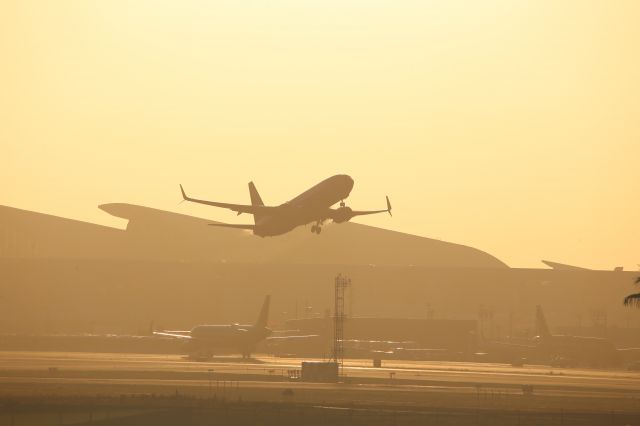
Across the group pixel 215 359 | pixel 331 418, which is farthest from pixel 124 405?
pixel 215 359

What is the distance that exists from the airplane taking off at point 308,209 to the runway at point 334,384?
46.9 ft

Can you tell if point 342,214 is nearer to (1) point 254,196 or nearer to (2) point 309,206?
(2) point 309,206

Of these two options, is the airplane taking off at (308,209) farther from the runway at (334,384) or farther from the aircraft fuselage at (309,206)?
the runway at (334,384)

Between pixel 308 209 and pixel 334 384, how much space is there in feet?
53.6

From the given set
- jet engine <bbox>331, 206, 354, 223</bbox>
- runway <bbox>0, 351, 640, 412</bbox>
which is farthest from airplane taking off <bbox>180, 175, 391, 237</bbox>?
runway <bbox>0, 351, 640, 412</bbox>

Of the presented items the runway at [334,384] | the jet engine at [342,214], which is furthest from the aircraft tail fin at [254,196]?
the jet engine at [342,214]

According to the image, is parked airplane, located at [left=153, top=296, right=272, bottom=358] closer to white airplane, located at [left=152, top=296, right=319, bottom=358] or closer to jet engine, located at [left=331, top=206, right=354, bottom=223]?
white airplane, located at [left=152, top=296, right=319, bottom=358]

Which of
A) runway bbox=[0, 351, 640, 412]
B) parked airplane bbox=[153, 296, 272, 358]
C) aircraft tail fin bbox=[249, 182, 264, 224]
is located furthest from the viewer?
parked airplane bbox=[153, 296, 272, 358]

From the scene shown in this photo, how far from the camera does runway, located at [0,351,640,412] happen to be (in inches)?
3275

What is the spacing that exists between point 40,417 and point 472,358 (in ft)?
352

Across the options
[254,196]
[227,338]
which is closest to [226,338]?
[227,338]

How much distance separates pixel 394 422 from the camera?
65.2 m

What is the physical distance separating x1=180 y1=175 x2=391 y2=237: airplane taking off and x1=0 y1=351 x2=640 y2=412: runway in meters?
14.3

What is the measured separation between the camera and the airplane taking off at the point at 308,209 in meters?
102
